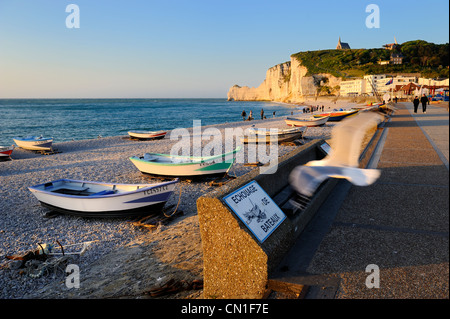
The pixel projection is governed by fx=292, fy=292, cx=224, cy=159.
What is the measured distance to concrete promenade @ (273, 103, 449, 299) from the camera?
2836mm

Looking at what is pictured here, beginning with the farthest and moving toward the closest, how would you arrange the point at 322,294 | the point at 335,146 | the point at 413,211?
1. the point at 413,211
2. the point at 335,146
3. the point at 322,294

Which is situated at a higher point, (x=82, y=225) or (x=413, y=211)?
(x=413, y=211)

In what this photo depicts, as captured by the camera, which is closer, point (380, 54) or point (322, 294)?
point (322, 294)

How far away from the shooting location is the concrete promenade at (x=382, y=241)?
2.84 metres

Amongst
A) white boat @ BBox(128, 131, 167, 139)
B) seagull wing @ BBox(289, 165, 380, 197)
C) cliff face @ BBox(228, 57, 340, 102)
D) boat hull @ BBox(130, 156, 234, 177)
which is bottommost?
boat hull @ BBox(130, 156, 234, 177)

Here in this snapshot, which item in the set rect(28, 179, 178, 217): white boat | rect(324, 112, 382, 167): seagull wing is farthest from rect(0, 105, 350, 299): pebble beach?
rect(324, 112, 382, 167): seagull wing

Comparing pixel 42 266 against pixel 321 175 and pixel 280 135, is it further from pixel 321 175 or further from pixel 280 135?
pixel 280 135

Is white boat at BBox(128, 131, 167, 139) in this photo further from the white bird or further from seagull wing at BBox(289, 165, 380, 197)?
the white bird

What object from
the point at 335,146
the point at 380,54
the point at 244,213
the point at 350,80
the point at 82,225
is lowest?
the point at 82,225

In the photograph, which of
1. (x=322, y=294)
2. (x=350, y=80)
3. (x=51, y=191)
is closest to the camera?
(x=322, y=294)
